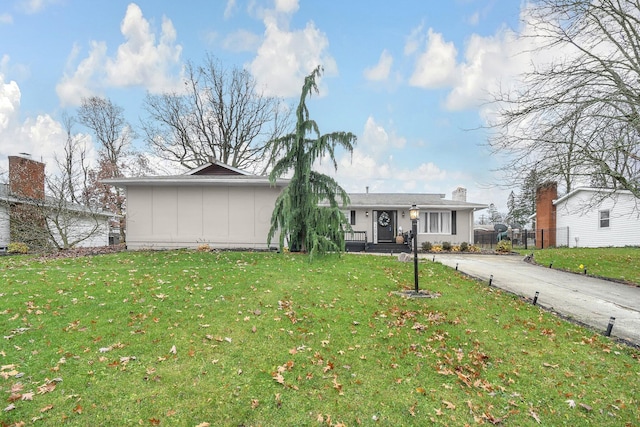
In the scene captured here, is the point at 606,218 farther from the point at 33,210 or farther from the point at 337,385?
the point at 33,210

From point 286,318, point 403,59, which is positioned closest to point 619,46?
point 403,59

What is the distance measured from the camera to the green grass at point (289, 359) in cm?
320

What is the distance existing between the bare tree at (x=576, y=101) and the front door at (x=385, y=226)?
38.5ft

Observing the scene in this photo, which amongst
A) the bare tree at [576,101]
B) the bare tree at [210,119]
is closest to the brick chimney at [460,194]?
the bare tree at [576,101]

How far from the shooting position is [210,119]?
24953mm

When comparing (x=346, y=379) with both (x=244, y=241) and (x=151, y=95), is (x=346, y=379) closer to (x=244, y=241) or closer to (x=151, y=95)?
(x=244, y=241)

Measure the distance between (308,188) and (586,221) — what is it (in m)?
19.8

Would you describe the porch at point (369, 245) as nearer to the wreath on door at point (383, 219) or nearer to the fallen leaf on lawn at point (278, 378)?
the wreath on door at point (383, 219)

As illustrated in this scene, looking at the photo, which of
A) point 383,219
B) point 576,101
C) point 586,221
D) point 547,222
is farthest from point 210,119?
point 586,221

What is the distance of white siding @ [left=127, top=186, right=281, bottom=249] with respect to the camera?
1382cm

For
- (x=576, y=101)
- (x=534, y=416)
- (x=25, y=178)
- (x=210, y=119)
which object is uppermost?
(x=210, y=119)

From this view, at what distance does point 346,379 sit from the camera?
12.3ft

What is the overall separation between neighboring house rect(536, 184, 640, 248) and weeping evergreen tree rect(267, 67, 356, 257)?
1289 cm

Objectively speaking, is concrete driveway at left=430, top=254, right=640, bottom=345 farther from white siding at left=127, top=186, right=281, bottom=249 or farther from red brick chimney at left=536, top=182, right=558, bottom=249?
red brick chimney at left=536, top=182, right=558, bottom=249
